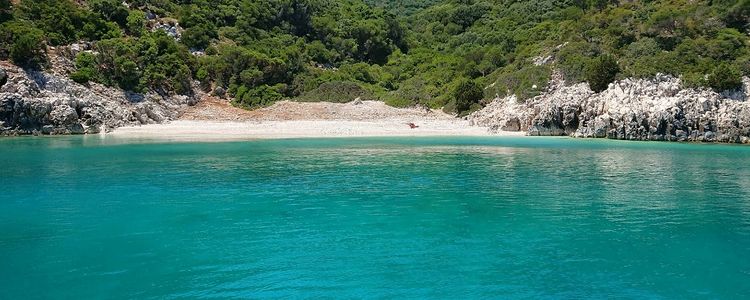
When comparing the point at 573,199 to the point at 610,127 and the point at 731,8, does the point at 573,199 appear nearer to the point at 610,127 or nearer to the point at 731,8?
the point at 610,127

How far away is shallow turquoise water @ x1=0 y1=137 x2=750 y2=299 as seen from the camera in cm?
1039

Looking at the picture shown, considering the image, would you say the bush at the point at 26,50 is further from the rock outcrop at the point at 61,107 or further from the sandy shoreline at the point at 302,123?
the sandy shoreline at the point at 302,123

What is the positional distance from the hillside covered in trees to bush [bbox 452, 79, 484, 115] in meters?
0.13

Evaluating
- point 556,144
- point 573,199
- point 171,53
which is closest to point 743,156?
point 556,144

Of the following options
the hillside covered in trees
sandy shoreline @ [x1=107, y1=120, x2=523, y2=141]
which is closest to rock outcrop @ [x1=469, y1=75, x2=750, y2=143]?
the hillside covered in trees

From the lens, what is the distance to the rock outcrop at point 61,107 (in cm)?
4662

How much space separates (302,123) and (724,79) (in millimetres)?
35727

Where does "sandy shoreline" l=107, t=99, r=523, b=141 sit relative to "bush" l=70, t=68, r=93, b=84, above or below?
below

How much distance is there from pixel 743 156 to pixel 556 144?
450 inches

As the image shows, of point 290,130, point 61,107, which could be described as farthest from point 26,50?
point 290,130

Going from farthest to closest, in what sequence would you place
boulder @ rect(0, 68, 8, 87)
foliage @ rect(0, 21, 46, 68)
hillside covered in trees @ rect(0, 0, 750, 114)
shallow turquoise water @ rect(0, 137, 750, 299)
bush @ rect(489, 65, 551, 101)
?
1. bush @ rect(489, 65, 551, 101)
2. hillside covered in trees @ rect(0, 0, 750, 114)
3. foliage @ rect(0, 21, 46, 68)
4. boulder @ rect(0, 68, 8, 87)
5. shallow turquoise water @ rect(0, 137, 750, 299)

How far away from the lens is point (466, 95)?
59.6 m

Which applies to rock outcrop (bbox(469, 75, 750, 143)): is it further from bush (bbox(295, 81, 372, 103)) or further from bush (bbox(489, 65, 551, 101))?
bush (bbox(295, 81, 372, 103))

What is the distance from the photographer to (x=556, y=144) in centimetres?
4103
